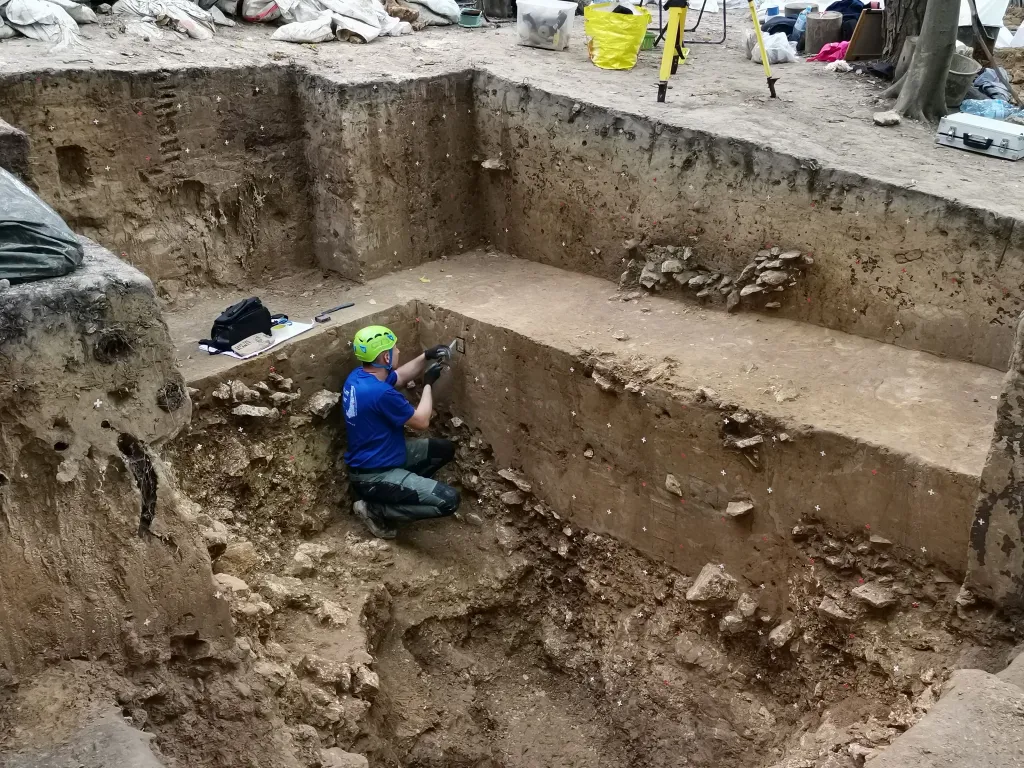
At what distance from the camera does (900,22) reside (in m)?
6.61

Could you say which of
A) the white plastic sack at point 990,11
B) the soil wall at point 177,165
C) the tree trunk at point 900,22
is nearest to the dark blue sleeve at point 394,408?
the soil wall at point 177,165

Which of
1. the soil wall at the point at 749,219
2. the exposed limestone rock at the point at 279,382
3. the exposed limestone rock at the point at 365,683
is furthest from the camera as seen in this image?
the exposed limestone rock at the point at 279,382

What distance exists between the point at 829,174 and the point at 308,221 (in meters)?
3.04

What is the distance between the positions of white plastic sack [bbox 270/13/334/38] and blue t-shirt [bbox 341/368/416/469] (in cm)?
248

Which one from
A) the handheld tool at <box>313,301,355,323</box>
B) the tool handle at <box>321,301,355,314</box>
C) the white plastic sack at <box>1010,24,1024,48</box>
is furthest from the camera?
the white plastic sack at <box>1010,24,1024,48</box>

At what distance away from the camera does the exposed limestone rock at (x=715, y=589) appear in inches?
189

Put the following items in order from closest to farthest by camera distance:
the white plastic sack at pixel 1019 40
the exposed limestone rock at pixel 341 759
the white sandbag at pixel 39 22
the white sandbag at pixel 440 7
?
the exposed limestone rock at pixel 341 759 < the white sandbag at pixel 39 22 < the white sandbag at pixel 440 7 < the white plastic sack at pixel 1019 40

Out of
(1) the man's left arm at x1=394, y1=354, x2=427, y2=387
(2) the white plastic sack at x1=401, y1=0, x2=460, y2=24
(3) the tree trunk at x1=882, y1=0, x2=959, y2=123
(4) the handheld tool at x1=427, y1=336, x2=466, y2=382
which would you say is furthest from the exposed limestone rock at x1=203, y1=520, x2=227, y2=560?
(2) the white plastic sack at x1=401, y1=0, x2=460, y2=24

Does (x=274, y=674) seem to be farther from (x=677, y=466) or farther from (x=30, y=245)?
(x=677, y=466)

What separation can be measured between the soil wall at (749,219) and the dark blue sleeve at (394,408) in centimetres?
141

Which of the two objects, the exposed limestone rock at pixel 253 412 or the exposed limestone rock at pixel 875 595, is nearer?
the exposed limestone rock at pixel 875 595

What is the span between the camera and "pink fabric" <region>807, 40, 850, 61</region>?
23.3ft

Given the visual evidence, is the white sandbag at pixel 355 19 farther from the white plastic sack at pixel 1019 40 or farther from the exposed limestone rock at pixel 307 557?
the white plastic sack at pixel 1019 40

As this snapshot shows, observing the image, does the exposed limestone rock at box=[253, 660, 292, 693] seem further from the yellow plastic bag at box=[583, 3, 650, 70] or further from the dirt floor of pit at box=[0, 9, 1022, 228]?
the yellow plastic bag at box=[583, 3, 650, 70]
